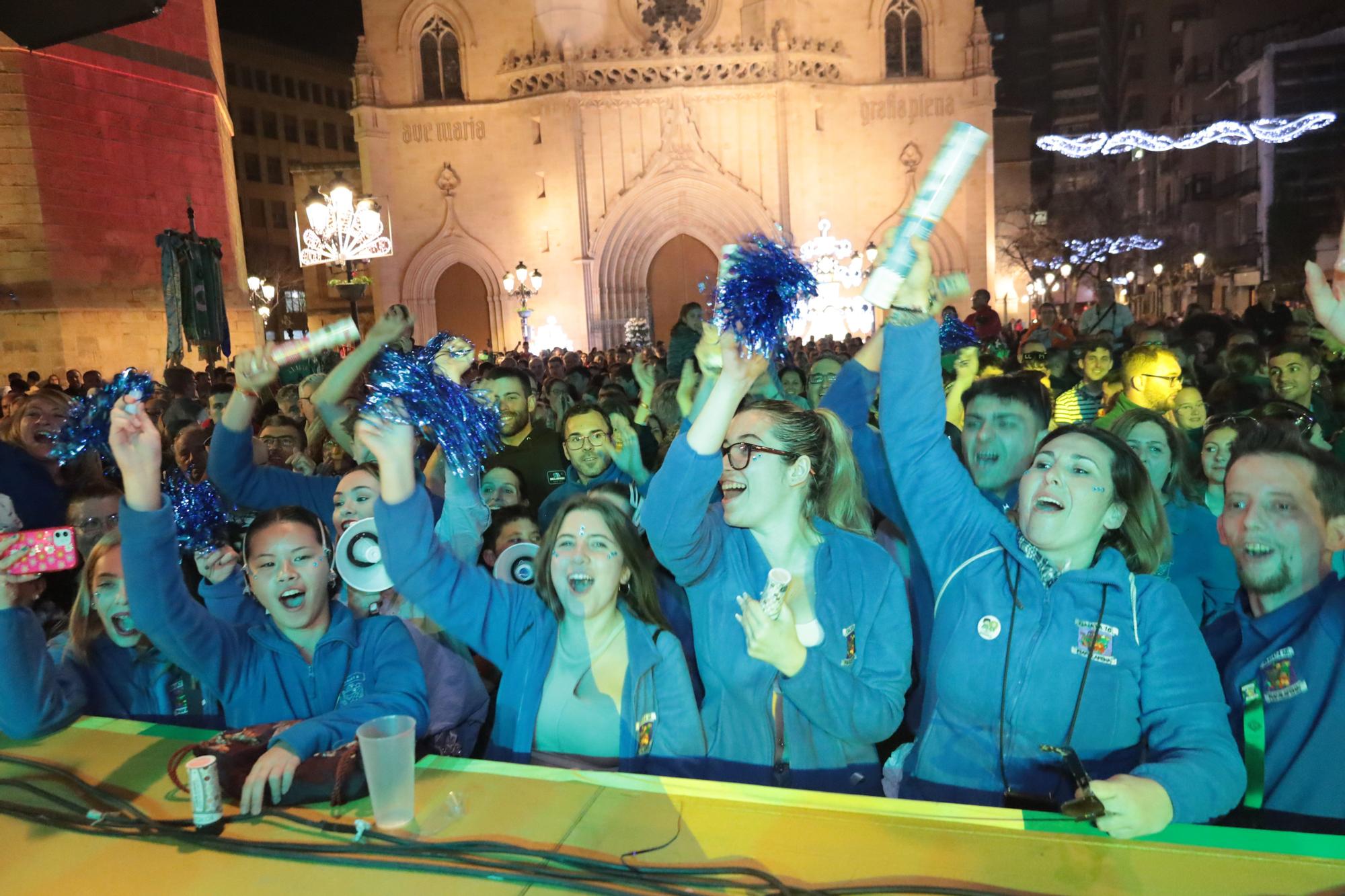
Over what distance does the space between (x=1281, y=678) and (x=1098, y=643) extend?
61cm

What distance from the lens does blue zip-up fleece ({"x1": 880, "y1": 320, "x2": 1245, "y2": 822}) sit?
2082 millimetres

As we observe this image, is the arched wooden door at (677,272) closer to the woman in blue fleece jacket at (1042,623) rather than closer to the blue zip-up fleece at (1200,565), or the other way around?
the blue zip-up fleece at (1200,565)

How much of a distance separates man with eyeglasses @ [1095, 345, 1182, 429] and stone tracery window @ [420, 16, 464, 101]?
22530mm

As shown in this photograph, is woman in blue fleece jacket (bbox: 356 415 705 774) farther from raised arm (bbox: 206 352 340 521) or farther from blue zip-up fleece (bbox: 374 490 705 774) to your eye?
raised arm (bbox: 206 352 340 521)

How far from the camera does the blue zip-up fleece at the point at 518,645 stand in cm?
231

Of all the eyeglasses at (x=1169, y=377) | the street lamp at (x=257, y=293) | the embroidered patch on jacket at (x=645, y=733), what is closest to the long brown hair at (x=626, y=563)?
the embroidered patch on jacket at (x=645, y=733)

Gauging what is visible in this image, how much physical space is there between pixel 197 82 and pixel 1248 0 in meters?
46.1

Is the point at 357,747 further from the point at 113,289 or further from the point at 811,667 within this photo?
the point at 113,289

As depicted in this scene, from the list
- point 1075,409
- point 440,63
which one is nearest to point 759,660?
point 1075,409

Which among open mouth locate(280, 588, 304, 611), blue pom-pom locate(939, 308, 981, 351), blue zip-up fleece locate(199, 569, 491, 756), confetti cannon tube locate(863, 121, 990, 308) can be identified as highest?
confetti cannon tube locate(863, 121, 990, 308)

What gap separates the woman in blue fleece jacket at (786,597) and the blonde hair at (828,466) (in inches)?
0.4

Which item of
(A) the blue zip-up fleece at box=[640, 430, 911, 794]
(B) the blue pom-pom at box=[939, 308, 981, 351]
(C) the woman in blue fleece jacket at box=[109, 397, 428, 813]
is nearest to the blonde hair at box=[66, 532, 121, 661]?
(C) the woman in blue fleece jacket at box=[109, 397, 428, 813]

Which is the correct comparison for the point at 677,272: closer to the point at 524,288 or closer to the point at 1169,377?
the point at 524,288

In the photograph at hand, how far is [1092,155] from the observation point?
52500mm
